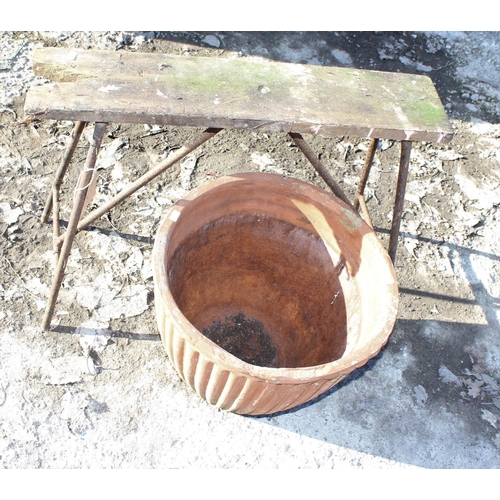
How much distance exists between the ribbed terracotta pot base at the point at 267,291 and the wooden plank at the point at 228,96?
1.13ft

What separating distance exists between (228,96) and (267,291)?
1.31m

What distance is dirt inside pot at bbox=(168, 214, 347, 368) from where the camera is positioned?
2.95 m

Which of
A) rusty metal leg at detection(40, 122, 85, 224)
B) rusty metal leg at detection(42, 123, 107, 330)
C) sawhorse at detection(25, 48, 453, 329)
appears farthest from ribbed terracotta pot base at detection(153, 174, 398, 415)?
rusty metal leg at detection(40, 122, 85, 224)

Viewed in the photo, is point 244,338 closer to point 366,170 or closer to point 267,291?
point 267,291

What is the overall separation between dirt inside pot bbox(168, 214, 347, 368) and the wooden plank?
61 centimetres

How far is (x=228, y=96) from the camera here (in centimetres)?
266

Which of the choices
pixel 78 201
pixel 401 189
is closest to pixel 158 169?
pixel 78 201

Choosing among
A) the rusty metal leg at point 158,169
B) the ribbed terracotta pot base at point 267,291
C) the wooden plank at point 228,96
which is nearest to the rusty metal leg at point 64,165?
the wooden plank at point 228,96

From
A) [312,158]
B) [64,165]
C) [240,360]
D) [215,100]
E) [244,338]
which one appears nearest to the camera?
[240,360]

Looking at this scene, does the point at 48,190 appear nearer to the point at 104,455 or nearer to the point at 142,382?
the point at 142,382

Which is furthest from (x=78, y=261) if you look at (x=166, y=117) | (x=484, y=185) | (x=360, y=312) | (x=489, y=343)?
(x=484, y=185)

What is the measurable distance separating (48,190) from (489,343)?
3.29 m

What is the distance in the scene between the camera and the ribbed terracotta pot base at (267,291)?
230 centimetres

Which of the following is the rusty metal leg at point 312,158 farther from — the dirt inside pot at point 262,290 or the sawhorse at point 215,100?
the dirt inside pot at point 262,290
